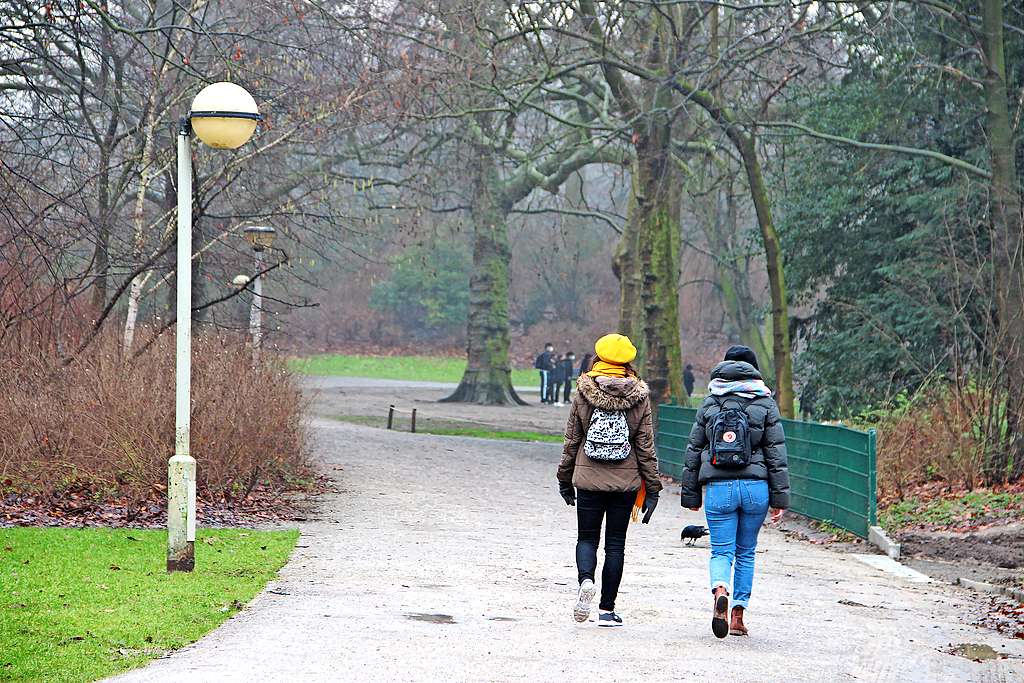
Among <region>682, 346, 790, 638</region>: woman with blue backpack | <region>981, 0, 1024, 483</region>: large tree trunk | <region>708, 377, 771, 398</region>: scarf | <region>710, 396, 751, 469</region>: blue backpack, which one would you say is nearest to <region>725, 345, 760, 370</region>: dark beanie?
Answer: <region>682, 346, 790, 638</region>: woman with blue backpack

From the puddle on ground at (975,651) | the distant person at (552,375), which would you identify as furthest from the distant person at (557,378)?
the puddle on ground at (975,651)

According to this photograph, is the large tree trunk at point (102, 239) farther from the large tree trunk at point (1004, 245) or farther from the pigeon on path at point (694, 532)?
the large tree trunk at point (1004, 245)

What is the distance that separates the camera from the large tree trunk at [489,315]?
3991 centimetres

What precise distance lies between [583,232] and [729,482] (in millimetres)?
62893

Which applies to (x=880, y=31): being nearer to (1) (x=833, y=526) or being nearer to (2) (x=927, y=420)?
(2) (x=927, y=420)

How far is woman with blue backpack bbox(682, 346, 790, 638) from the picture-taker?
8.40 m

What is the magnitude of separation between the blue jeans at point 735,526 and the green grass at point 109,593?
302cm

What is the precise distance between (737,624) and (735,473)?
3.14 ft

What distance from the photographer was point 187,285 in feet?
34.7

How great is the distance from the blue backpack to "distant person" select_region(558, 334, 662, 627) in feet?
1.44

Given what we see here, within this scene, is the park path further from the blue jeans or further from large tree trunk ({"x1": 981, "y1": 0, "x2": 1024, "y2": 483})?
large tree trunk ({"x1": 981, "y1": 0, "x2": 1024, "y2": 483})

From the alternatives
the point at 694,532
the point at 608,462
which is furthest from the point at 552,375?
the point at 608,462

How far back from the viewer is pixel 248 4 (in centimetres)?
2166

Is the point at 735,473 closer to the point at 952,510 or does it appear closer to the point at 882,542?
the point at 882,542
